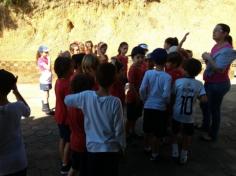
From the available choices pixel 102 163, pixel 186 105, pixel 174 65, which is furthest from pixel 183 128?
pixel 102 163

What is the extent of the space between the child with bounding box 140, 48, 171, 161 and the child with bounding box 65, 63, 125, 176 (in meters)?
1.82

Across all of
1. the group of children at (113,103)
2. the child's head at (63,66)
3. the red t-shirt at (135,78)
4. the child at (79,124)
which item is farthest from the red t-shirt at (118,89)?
the child at (79,124)

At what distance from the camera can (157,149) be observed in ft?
20.9

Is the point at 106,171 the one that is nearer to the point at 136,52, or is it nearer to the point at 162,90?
the point at 162,90

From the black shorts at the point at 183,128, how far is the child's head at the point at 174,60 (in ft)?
2.69

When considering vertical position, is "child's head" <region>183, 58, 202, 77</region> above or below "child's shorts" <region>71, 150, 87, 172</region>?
above

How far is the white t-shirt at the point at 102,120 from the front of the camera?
4.18 meters

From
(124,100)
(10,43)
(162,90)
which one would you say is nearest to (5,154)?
(162,90)

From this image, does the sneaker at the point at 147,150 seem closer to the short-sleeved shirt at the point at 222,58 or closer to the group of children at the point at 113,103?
the group of children at the point at 113,103

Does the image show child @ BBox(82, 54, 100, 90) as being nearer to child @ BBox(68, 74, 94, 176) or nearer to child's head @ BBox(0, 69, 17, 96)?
child @ BBox(68, 74, 94, 176)

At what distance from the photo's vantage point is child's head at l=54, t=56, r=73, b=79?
17.7ft

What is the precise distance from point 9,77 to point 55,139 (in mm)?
3729

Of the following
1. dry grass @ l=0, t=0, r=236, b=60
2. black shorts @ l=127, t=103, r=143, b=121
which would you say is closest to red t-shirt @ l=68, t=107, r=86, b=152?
black shorts @ l=127, t=103, r=143, b=121

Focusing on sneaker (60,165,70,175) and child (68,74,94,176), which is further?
sneaker (60,165,70,175)
